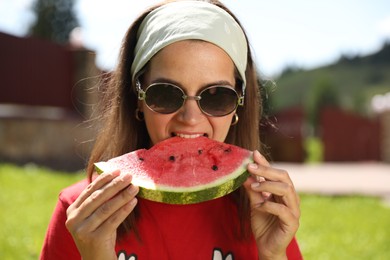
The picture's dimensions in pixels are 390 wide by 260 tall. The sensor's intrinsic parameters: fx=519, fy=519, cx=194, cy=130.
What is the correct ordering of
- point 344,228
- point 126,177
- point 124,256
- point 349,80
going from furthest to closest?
point 349,80 < point 344,228 < point 124,256 < point 126,177

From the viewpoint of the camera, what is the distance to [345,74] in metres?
117

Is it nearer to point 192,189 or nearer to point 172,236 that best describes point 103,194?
point 192,189

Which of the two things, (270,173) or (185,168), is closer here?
(270,173)

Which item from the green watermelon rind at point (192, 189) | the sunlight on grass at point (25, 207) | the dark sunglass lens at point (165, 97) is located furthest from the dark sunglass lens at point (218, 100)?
the sunlight on grass at point (25, 207)

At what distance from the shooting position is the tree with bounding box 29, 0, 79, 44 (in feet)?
148

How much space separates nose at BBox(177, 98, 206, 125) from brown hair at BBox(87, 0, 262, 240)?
412mm

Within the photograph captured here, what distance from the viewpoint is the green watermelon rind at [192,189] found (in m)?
2.06

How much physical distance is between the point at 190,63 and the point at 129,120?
1.77ft

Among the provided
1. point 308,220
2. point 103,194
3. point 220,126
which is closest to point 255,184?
point 220,126

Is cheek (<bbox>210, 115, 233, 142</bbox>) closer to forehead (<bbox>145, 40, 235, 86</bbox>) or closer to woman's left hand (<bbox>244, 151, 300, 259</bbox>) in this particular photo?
forehead (<bbox>145, 40, 235, 86</bbox>)

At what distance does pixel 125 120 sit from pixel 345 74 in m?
120

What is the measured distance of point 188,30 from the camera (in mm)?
2180

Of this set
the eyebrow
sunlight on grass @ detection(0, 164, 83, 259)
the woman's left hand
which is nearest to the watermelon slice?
the woman's left hand

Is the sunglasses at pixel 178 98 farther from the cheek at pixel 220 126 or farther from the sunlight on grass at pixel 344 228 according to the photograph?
the sunlight on grass at pixel 344 228
